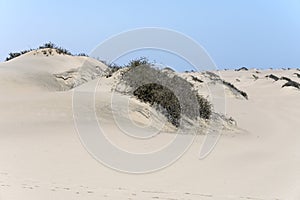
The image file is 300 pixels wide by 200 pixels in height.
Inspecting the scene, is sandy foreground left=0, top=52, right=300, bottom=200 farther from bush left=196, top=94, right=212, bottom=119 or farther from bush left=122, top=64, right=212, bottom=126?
bush left=196, top=94, right=212, bottom=119

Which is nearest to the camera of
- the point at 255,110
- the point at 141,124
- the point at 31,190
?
the point at 31,190

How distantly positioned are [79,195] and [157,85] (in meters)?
7.38

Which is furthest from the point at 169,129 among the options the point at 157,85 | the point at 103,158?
the point at 103,158

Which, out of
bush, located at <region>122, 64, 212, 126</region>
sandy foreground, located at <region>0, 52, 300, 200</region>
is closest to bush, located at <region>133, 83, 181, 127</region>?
bush, located at <region>122, 64, 212, 126</region>

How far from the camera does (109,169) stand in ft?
22.2

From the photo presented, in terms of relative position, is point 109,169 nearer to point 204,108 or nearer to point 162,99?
point 162,99

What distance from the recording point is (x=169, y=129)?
11.1 metres

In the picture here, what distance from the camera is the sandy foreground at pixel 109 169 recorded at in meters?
5.69

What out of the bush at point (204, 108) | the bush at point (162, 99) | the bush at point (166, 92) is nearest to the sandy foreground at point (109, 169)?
the bush at point (162, 99)

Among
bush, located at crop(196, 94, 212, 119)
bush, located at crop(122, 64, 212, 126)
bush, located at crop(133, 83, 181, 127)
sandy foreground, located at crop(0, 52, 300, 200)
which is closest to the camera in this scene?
sandy foreground, located at crop(0, 52, 300, 200)


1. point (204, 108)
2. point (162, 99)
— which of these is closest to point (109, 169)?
point (162, 99)

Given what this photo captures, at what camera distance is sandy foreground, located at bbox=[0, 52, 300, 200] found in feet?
18.7

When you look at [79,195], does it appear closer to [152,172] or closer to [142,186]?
[142,186]

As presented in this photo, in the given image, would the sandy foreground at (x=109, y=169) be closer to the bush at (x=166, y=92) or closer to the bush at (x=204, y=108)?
the bush at (x=166, y=92)
